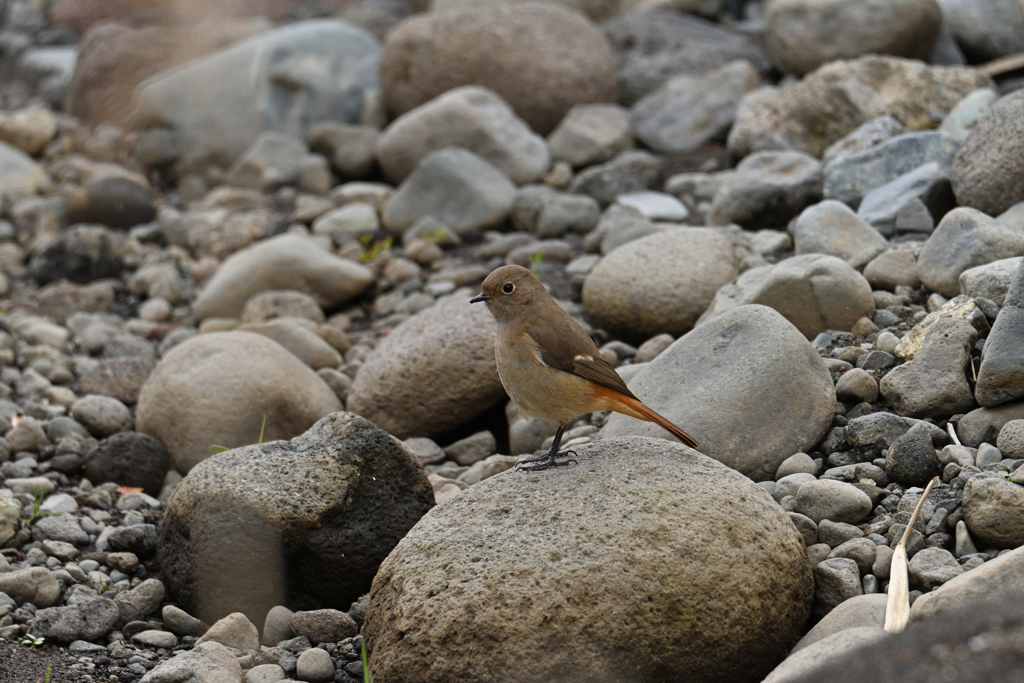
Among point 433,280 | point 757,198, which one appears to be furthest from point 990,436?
point 433,280

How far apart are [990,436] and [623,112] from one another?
6.95m

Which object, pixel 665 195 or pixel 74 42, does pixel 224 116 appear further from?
pixel 74 42

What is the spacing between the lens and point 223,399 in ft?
19.8

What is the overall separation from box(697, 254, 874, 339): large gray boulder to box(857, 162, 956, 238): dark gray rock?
1144mm

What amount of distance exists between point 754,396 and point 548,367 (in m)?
1.08

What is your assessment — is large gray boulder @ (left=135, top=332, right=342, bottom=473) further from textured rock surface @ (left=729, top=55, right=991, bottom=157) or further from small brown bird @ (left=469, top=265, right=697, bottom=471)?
textured rock surface @ (left=729, top=55, right=991, bottom=157)

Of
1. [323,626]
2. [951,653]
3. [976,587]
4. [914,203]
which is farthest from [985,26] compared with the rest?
[951,653]

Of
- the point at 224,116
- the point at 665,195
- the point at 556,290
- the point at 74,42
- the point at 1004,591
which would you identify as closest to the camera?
the point at 1004,591

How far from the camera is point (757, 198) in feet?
25.9

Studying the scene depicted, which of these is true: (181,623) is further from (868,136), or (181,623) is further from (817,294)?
(868,136)

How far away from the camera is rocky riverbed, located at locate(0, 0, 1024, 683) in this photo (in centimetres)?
373

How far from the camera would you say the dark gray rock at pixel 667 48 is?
11.5m

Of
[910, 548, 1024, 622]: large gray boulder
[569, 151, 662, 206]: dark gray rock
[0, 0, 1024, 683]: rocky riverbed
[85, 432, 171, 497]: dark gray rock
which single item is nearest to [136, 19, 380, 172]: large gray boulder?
[0, 0, 1024, 683]: rocky riverbed

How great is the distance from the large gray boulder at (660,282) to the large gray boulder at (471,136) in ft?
10.7
